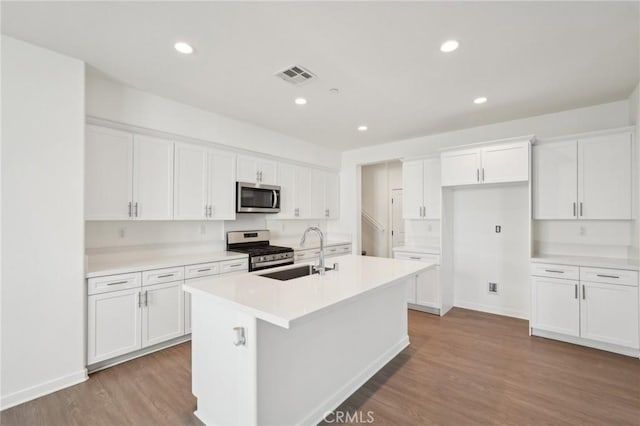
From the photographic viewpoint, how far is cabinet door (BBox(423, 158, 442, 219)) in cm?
443

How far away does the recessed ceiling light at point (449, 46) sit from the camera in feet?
7.22

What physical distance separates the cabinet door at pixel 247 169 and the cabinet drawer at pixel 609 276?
4.12m

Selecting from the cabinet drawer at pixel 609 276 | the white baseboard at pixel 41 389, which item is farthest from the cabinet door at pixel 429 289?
the white baseboard at pixel 41 389

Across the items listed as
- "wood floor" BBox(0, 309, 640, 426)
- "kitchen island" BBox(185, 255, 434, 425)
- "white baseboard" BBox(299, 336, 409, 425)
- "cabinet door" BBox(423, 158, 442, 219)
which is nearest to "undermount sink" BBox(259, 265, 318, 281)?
"kitchen island" BBox(185, 255, 434, 425)

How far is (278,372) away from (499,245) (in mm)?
3794

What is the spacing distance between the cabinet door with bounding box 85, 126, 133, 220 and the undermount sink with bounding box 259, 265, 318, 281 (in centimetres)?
173

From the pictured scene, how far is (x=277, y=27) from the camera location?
2047mm

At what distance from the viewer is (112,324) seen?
265 cm

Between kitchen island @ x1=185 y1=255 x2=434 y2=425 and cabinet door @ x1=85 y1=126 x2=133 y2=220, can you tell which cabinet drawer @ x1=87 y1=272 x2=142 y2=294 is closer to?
cabinet door @ x1=85 y1=126 x2=133 y2=220

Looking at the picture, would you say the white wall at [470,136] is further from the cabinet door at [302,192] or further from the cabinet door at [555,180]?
the cabinet door at [302,192]

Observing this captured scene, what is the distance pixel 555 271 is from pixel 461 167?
1641 millimetres

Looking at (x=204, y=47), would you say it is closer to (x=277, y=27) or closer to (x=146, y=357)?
(x=277, y=27)

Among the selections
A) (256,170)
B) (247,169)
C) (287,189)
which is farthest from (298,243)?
(247,169)

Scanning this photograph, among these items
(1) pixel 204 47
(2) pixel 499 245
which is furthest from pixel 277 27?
(2) pixel 499 245
